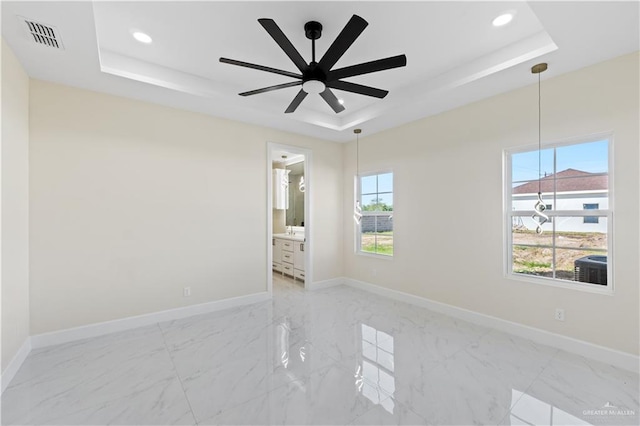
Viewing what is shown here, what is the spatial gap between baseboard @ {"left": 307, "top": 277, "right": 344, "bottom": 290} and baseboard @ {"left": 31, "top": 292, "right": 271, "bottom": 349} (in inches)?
42.6

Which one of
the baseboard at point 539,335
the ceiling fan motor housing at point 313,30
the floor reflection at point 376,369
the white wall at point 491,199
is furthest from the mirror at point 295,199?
the ceiling fan motor housing at point 313,30

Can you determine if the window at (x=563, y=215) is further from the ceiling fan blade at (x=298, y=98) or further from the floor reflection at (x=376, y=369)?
the ceiling fan blade at (x=298, y=98)

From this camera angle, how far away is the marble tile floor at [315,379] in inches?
75.3

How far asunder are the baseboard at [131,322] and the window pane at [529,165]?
3.92 meters

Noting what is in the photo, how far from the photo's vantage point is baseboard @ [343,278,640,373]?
249 centimetres

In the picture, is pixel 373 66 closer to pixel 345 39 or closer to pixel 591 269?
pixel 345 39

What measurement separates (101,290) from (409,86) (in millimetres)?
4470

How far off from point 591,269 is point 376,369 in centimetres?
236

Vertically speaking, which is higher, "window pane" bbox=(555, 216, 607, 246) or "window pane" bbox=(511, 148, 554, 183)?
"window pane" bbox=(511, 148, 554, 183)

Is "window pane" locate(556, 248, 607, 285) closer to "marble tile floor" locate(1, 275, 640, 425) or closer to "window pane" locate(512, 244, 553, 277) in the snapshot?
"window pane" locate(512, 244, 553, 277)

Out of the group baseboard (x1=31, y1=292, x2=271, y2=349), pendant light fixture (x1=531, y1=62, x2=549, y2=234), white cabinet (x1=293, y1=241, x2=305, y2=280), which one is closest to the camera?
pendant light fixture (x1=531, y1=62, x2=549, y2=234)

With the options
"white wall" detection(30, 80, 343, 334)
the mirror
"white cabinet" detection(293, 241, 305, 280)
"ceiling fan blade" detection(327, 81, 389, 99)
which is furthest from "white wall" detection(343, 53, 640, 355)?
the mirror

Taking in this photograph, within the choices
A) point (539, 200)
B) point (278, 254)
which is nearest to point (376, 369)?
point (539, 200)

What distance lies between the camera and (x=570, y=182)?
2871mm
